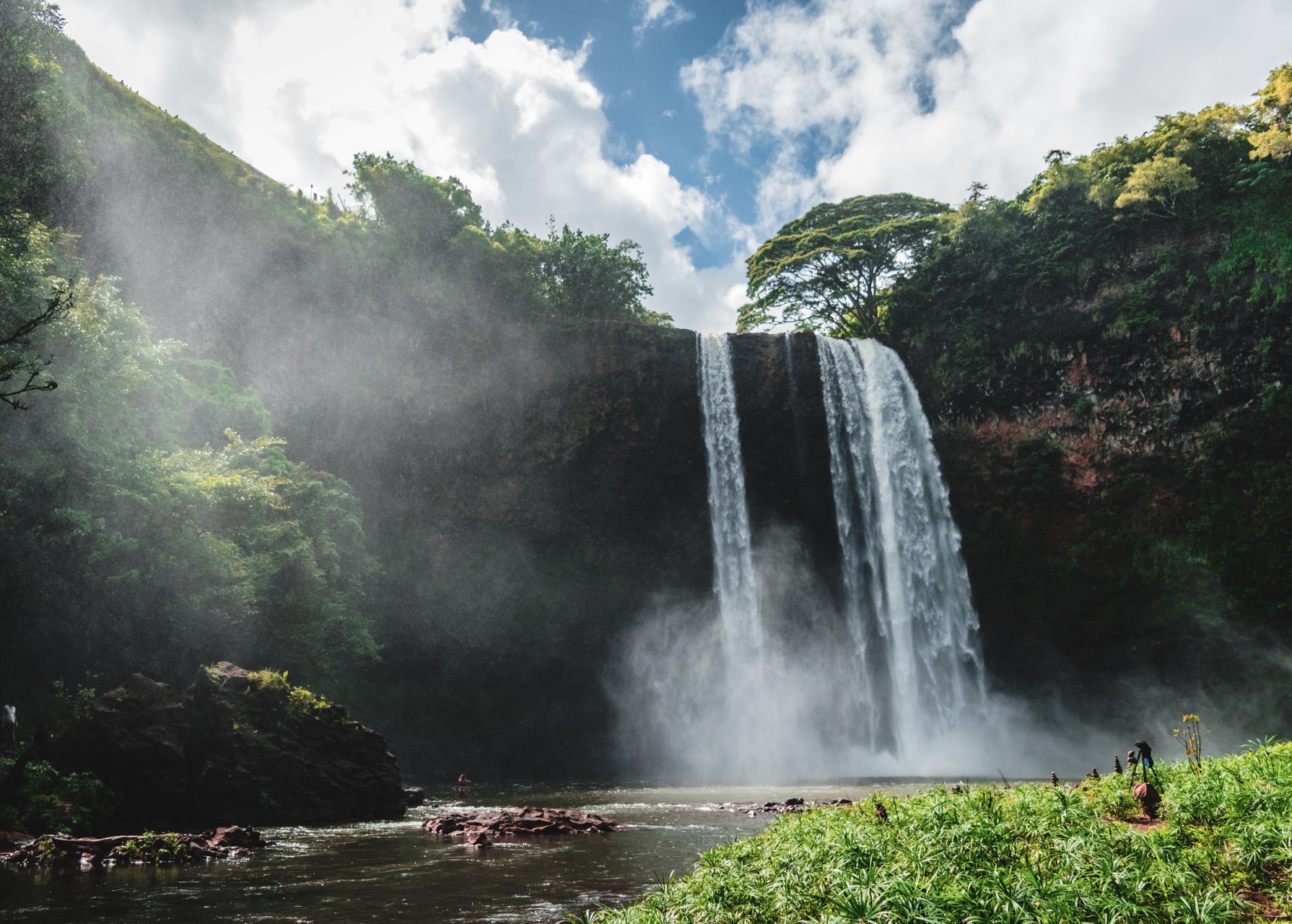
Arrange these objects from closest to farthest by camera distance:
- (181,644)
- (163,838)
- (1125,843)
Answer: (1125,843), (163,838), (181,644)

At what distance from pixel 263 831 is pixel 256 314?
22282 mm

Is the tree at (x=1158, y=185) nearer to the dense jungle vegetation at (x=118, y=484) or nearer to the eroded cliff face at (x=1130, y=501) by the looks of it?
the eroded cliff face at (x=1130, y=501)

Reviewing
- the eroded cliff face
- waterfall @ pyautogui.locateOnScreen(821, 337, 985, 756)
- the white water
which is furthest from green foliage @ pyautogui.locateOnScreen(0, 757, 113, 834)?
the eroded cliff face

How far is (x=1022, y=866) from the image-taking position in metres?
5.98

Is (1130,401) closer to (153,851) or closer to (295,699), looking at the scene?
(295,699)

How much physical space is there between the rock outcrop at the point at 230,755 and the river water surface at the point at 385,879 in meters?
1.49

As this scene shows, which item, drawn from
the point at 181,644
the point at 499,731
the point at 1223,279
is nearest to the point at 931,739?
the point at 499,731

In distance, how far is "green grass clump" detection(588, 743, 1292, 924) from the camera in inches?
200

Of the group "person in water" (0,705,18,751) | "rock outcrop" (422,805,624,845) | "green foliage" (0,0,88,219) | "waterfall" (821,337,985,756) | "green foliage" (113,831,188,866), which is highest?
"green foliage" (0,0,88,219)

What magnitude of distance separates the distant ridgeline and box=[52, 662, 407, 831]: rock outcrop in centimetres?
571

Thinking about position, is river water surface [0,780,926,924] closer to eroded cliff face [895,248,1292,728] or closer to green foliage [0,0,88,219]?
green foliage [0,0,88,219]

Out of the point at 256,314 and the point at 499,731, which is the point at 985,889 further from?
the point at 256,314

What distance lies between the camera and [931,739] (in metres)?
26.7

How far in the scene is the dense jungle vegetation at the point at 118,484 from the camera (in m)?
16.5
